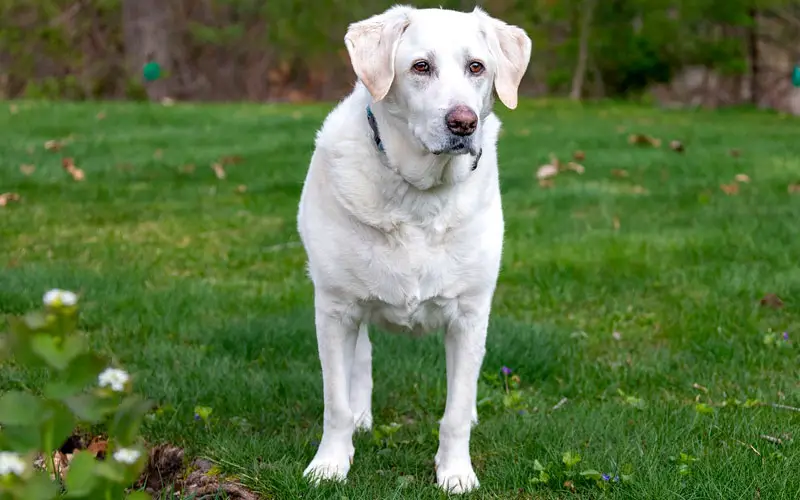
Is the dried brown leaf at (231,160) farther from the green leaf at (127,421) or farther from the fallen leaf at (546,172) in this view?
the green leaf at (127,421)

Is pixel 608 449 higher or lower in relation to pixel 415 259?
lower

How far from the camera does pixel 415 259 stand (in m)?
2.84

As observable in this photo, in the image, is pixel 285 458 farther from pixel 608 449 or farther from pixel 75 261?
pixel 75 261

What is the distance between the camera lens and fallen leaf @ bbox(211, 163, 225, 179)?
8.27m

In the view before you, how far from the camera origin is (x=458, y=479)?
9.50ft

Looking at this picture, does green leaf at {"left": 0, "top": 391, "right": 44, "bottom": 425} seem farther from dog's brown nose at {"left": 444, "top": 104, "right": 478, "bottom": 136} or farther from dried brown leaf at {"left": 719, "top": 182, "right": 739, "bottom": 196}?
dried brown leaf at {"left": 719, "top": 182, "right": 739, "bottom": 196}

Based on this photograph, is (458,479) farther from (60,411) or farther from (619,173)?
(619,173)

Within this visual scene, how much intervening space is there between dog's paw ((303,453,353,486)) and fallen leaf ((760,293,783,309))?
8.57 feet

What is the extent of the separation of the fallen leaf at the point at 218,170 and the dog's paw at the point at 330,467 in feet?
18.2

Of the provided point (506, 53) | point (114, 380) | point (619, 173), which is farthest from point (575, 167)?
point (114, 380)

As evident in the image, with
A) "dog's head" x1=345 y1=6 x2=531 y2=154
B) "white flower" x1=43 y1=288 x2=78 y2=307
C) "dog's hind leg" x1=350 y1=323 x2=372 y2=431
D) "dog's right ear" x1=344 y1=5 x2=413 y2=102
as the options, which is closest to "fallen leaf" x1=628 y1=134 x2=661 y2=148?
"dog's hind leg" x1=350 y1=323 x2=372 y2=431

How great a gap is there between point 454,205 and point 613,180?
5.69 m

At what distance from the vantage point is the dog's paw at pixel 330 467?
2.85 meters

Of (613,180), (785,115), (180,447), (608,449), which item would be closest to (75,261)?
(180,447)
